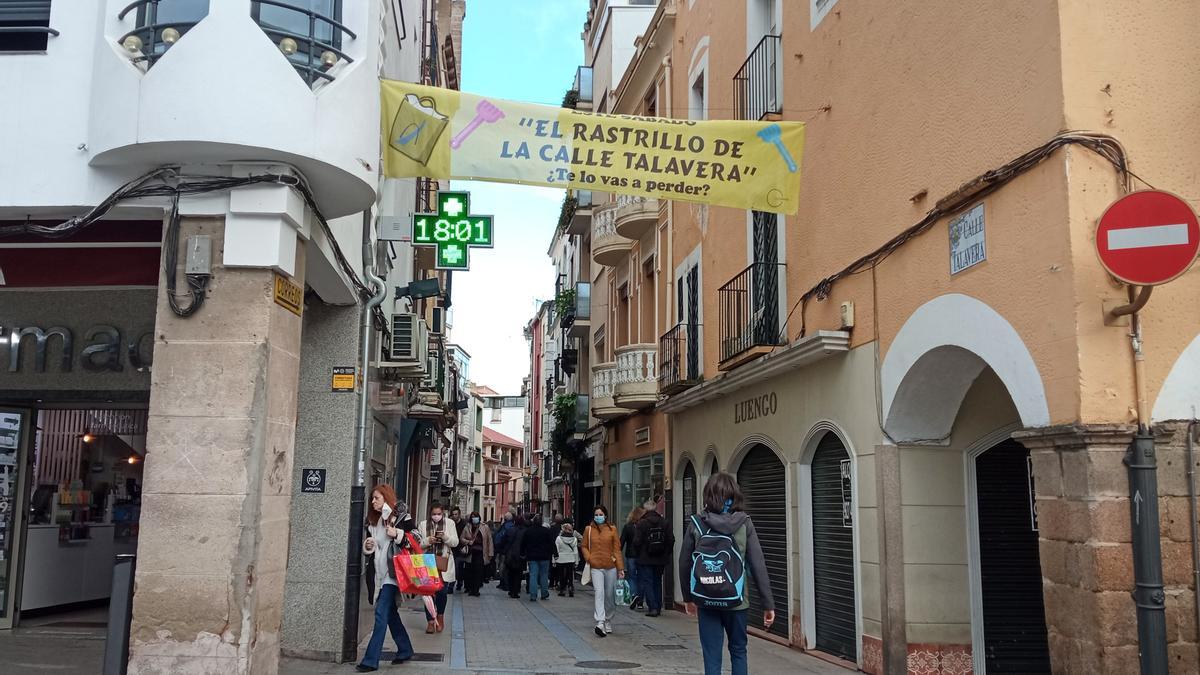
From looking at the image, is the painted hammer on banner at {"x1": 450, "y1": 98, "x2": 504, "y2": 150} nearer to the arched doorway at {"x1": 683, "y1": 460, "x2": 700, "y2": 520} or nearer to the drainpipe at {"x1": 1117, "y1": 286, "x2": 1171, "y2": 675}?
the drainpipe at {"x1": 1117, "y1": 286, "x2": 1171, "y2": 675}

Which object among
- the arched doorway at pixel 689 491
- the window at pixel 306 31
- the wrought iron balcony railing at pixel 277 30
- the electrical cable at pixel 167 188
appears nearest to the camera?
the electrical cable at pixel 167 188

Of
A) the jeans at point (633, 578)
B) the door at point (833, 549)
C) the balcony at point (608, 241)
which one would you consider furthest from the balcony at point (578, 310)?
the door at point (833, 549)

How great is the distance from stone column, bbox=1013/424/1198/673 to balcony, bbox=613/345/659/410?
12812 millimetres

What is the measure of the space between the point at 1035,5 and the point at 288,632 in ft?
27.9

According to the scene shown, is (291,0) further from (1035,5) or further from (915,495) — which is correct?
(915,495)

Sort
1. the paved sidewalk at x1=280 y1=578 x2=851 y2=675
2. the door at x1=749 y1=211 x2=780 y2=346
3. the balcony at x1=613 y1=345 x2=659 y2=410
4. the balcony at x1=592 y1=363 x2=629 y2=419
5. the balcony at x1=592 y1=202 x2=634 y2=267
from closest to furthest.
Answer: the paved sidewalk at x1=280 y1=578 x2=851 y2=675 → the door at x1=749 y1=211 x2=780 y2=346 → the balcony at x1=613 y1=345 x2=659 y2=410 → the balcony at x1=592 y1=363 x2=629 y2=419 → the balcony at x1=592 y1=202 x2=634 y2=267

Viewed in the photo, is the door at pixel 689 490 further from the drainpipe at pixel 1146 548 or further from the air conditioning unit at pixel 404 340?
the drainpipe at pixel 1146 548

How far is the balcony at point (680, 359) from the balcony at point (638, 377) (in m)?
0.50

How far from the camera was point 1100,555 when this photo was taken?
20.9 feet

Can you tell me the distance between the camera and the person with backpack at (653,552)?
16.0 meters

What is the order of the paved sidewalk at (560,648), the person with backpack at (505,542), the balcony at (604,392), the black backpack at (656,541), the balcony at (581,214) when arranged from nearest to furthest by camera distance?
the paved sidewalk at (560,648)
the black backpack at (656,541)
the person with backpack at (505,542)
the balcony at (604,392)
the balcony at (581,214)

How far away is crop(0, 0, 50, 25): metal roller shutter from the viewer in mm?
7996

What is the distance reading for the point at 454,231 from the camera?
12945 mm

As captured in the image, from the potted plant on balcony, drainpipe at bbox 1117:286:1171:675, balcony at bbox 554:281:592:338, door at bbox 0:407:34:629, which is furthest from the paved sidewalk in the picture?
the potted plant on balcony
